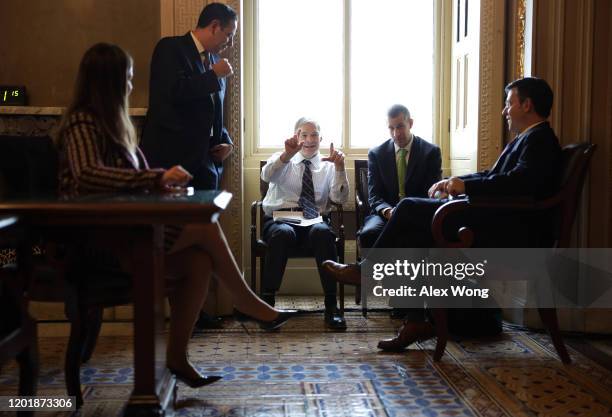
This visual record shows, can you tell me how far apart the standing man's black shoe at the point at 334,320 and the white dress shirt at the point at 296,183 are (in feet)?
2.24

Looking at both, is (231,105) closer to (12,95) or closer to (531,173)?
(12,95)

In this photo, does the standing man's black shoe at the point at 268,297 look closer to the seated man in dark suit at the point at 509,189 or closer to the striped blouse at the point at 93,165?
the seated man in dark suit at the point at 509,189

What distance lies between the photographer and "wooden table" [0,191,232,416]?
187cm

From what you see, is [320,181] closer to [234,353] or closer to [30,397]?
[234,353]

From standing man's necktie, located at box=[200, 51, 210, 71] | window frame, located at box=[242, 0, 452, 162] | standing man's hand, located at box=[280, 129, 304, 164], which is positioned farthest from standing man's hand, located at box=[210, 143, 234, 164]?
window frame, located at box=[242, 0, 452, 162]

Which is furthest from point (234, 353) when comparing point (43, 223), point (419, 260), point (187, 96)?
point (43, 223)

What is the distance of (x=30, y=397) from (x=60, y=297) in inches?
16.9

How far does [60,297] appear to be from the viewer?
2.41 meters

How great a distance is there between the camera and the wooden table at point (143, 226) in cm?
187

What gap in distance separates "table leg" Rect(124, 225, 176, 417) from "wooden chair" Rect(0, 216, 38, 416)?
30 cm

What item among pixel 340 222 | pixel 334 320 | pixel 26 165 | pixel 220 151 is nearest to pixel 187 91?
pixel 220 151

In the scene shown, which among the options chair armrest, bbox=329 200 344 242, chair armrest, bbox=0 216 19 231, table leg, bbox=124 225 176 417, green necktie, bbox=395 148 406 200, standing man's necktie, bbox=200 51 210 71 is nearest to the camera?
chair armrest, bbox=0 216 19 231

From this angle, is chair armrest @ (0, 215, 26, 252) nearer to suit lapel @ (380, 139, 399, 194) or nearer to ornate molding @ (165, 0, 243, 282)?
ornate molding @ (165, 0, 243, 282)

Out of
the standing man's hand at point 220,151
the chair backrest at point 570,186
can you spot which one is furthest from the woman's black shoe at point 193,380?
the chair backrest at point 570,186
